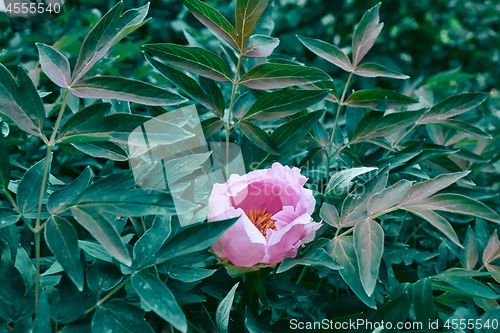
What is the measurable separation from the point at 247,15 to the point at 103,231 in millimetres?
329

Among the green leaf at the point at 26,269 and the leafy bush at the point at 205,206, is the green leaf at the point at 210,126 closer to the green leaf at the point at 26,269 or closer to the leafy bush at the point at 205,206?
the leafy bush at the point at 205,206

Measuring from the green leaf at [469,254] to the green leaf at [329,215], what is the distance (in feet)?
0.69

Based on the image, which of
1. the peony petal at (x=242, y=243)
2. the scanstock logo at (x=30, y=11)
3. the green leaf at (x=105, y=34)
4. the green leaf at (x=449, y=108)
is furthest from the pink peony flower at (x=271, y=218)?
the scanstock logo at (x=30, y=11)

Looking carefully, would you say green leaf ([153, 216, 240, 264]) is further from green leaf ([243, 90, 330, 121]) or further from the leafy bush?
green leaf ([243, 90, 330, 121])

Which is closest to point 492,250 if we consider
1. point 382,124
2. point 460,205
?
point 460,205

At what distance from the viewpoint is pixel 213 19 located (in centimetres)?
54

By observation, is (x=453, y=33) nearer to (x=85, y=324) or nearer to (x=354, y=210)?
(x=354, y=210)

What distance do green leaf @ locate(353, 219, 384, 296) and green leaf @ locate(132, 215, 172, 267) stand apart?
0.22 meters

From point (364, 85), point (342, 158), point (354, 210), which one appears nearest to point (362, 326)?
point (354, 210)

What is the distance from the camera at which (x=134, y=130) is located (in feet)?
1.46

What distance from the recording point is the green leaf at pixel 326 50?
2.11 feet

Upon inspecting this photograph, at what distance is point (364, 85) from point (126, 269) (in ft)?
4.71

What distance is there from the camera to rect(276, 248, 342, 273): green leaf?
438mm

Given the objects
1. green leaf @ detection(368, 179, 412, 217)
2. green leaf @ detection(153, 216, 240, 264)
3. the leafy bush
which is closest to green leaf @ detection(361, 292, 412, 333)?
the leafy bush
